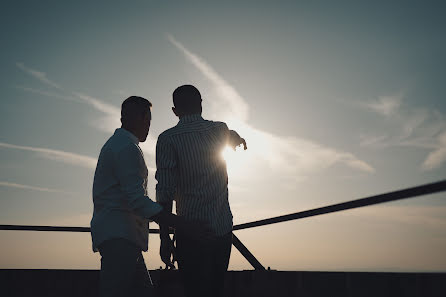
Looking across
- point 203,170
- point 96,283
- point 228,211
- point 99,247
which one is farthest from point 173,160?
point 96,283

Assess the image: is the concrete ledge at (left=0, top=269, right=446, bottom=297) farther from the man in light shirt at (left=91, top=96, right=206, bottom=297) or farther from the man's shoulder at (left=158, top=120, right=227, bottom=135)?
the man's shoulder at (left=158, top=120, right=227, bottom=135)

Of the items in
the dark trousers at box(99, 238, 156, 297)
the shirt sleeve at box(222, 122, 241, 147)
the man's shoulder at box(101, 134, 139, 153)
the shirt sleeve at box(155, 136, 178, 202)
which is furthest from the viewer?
the shirt sleeve at box(222, 122, 241, 147)

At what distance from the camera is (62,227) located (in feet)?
15.5

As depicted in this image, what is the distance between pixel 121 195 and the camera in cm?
257

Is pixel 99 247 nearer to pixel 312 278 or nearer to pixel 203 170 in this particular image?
pixel 203 170

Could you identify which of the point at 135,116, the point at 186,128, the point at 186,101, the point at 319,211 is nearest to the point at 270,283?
the point at 319,211

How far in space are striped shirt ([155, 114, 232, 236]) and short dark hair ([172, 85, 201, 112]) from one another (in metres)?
0.10

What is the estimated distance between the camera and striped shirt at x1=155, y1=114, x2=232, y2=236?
284 centimetres

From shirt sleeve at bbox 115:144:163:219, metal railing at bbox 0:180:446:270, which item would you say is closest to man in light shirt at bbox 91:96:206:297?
shirt sleeve at bbox 115:144:163:219

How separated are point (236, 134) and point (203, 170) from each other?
23.8 inches

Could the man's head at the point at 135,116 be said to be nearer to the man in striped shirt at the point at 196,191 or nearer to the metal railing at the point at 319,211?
the man in striped shirt at the point at 196,191

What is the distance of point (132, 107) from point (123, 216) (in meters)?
0.70

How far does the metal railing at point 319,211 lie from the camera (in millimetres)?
1926

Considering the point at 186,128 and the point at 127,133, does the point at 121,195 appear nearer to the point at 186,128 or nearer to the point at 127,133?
the point at 127,133
